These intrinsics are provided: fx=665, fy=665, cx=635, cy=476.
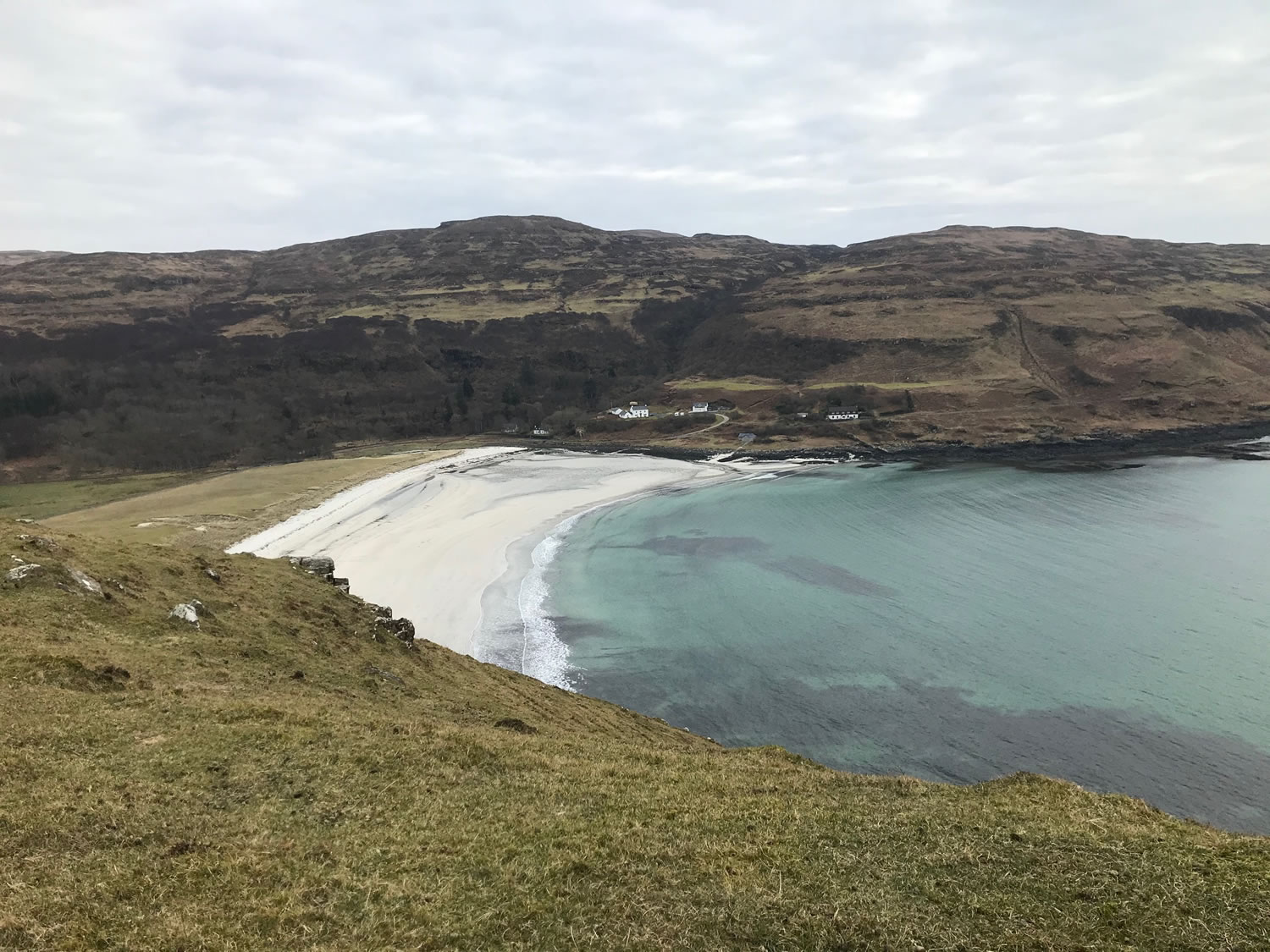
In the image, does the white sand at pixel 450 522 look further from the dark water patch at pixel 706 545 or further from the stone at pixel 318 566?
the dark water patch at pixel 706 545

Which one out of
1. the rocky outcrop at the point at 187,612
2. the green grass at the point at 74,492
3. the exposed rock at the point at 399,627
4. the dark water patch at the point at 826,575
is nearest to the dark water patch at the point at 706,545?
the dark water patch at the point at 826,575

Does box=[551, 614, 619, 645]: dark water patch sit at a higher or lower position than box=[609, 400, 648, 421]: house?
lower

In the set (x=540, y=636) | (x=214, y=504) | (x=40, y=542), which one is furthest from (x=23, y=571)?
(x=214, y=504)

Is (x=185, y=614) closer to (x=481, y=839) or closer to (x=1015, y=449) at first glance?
(x=481, y=839)

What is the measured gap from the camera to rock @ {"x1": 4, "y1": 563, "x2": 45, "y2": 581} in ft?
66.1

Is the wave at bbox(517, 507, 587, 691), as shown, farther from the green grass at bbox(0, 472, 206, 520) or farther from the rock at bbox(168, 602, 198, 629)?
the green grass at bbox(0, 472, 206, 520)

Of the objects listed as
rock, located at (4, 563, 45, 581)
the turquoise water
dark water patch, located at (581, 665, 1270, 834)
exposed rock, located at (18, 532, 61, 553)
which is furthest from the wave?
A: rock, located at (4, 563, 45, 581)

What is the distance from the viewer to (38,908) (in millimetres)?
8633

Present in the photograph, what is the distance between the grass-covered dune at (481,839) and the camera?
366 inches

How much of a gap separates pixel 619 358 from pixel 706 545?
114639mm

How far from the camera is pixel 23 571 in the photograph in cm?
2053

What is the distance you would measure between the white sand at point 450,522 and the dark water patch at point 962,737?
49.4 ft

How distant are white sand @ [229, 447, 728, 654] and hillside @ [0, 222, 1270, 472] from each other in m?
28.1

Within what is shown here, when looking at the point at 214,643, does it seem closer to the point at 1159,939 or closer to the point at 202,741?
the point at 202,741
